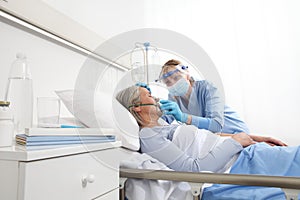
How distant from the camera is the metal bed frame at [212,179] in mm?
684

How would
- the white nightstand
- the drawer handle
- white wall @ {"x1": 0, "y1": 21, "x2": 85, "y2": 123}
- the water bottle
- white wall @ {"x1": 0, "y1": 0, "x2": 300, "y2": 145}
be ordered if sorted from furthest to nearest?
white wall @ {"x1": 0, "y1": 0, "x2": 300, "y2": 145} < white wall @ {"x1": 0, "y1": 21, "x2": 85, "y2": 123} < the water bottle < the drawer handle < the white nightstand

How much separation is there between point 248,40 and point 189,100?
47.1 inches

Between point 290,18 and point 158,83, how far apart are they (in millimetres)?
1447

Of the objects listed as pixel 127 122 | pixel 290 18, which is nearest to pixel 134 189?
pixel 127 122

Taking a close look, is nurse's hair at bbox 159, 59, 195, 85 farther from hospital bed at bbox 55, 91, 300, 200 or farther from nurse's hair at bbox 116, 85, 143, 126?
hospital bed at bbox 55, 91, 300, 200

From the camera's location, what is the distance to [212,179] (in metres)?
0.75

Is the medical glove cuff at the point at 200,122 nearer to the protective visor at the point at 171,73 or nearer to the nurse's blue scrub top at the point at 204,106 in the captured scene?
the nurse's blue scrub top at the point at 204,106

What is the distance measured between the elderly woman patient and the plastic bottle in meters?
0.46

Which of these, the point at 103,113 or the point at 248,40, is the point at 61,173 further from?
the point at 248,40

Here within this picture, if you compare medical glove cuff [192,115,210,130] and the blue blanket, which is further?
medical glove cuff [192,115,210,130]

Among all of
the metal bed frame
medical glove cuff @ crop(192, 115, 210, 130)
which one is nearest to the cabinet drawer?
the metal bed frame

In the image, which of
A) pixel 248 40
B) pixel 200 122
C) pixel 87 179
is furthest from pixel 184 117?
pixel 248 40

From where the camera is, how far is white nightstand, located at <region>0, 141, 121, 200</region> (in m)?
0.47

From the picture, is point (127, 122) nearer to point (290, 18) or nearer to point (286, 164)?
point (286, 164)
